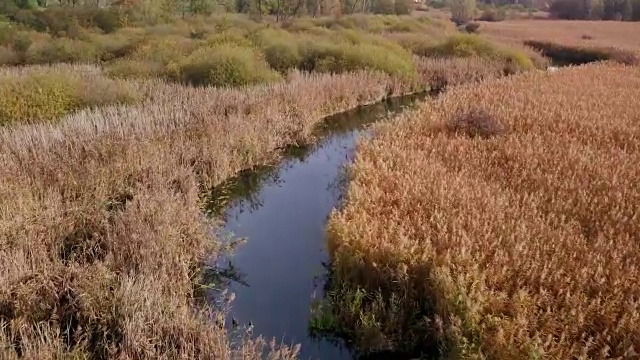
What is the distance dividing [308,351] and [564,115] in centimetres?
909

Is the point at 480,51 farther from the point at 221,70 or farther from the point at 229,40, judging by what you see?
the point at 221,70

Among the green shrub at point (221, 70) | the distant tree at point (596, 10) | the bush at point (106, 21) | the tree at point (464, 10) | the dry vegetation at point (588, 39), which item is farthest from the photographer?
the tree at point (464, 10)

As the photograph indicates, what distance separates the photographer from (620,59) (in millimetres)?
25531

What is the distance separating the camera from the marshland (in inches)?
175

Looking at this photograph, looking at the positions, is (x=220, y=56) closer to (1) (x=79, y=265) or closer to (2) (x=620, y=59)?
(1) (x=79, y=265)

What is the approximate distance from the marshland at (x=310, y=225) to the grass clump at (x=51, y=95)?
0.06m

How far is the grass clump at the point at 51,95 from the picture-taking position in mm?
11391

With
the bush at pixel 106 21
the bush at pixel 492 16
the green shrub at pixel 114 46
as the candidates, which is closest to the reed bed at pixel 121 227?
the green shrub at pixel 114 46

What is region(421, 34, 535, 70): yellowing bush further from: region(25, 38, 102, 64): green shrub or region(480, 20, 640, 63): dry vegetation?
region(25, 38, 102, 64): green shrub

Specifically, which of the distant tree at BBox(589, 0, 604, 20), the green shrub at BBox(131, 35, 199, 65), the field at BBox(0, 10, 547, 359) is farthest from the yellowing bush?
the distant tree at BBox(589, 0, 604, 20)

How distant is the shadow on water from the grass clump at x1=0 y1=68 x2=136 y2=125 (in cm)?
495

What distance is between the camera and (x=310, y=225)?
8.09 metres

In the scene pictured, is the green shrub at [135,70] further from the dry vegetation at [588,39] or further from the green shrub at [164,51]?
the dry vegetation at [588,39]

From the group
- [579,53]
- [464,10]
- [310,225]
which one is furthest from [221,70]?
[464,10]
